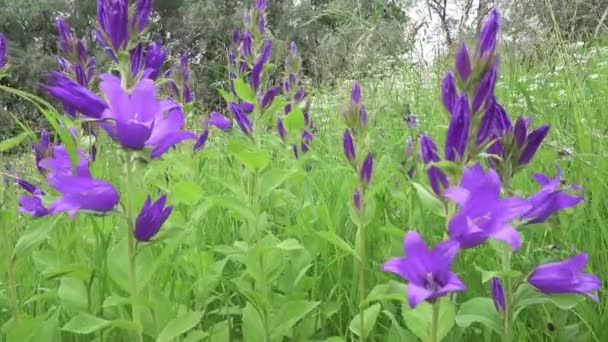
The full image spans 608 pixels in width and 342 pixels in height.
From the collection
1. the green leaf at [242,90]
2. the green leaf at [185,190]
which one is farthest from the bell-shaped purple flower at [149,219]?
the green leaf at [242,90]

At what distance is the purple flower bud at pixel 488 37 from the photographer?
102cm

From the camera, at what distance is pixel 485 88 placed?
100 centimetres

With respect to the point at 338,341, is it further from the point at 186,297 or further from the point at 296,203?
the point at 296,203

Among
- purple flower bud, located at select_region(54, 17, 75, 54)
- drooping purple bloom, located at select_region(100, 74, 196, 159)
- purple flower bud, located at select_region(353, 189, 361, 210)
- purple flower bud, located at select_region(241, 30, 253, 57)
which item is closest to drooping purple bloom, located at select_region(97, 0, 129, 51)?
drooping purple bloom, located at select_region(100, 74, 196, 159)

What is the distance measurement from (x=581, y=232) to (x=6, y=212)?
1.65 metres

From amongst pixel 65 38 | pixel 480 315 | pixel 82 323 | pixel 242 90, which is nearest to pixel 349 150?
pixel 242 90

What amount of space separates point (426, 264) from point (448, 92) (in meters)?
0.35

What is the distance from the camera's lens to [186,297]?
1.69 m

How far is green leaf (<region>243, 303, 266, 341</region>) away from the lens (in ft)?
4.71

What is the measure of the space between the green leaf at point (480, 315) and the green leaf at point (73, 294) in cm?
90

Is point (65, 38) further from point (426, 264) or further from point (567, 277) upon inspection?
point (567, 277)

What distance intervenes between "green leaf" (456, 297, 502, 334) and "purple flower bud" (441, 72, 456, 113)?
1.35ft

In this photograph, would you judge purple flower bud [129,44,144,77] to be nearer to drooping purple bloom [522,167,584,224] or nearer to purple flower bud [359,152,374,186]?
purple flower bud [359,152,374,186]

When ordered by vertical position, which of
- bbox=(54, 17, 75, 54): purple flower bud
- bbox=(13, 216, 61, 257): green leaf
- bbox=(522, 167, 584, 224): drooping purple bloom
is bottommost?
bbox=(13, 216, 61, 257): green leaf
